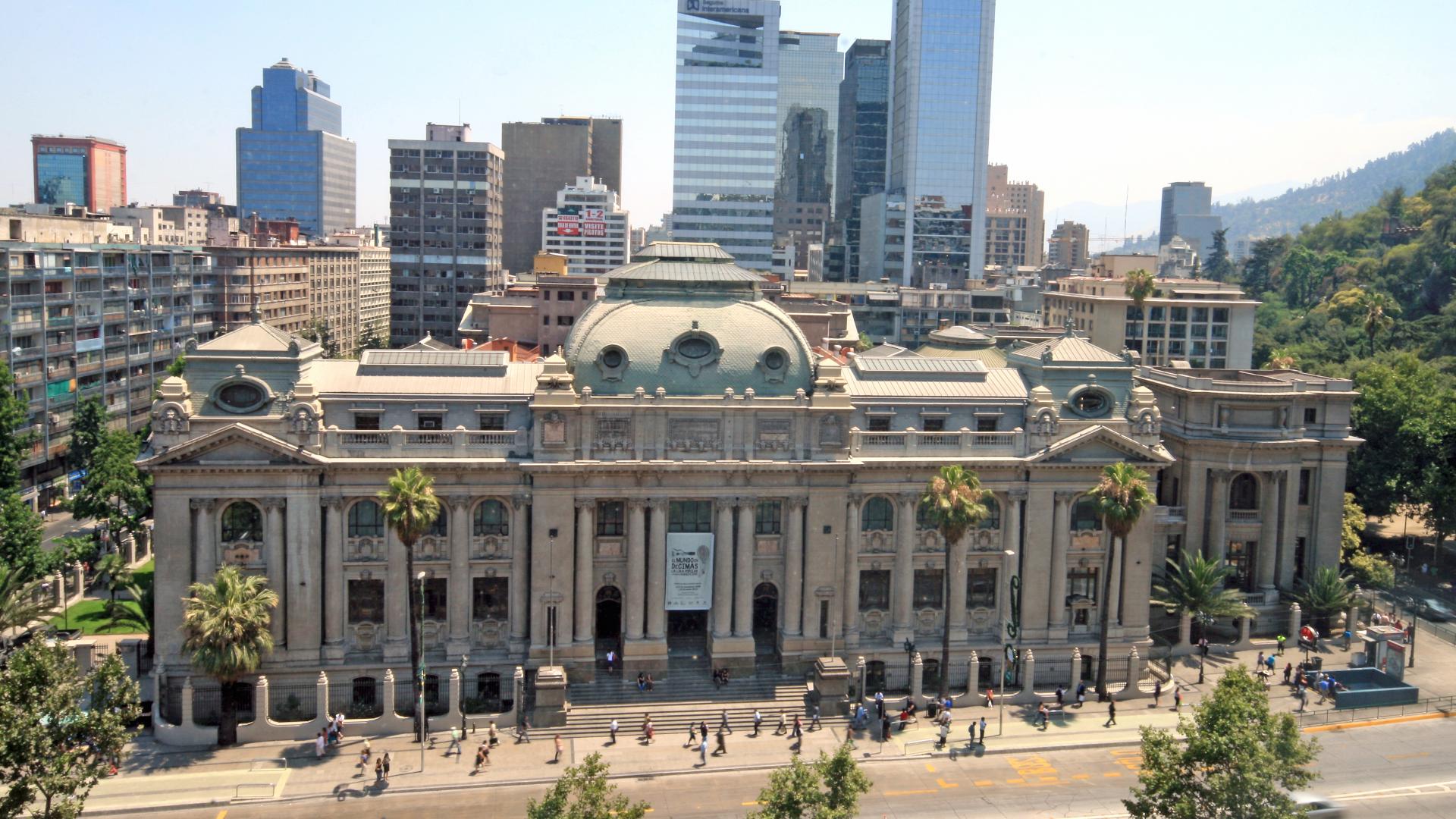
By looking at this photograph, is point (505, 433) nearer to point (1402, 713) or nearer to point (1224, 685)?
point (1224, 685)

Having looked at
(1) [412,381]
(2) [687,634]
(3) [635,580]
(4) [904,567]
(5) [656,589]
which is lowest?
(2) [687,634]

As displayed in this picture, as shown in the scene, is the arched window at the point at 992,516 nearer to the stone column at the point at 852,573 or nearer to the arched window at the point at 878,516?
the arched window at the point at 878,516

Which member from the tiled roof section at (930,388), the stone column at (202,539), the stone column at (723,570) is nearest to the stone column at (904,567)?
the tiled roof section at (930,388)

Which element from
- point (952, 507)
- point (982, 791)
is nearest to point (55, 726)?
point (982, 791)

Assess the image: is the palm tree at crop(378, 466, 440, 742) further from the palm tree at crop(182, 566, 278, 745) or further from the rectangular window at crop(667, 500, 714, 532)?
the rectangular window at crop(667, 500, 714, 532)

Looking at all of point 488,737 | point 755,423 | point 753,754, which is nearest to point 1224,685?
point 753,754

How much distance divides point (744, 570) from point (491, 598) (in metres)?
14.5

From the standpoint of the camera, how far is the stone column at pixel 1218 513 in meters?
83.6

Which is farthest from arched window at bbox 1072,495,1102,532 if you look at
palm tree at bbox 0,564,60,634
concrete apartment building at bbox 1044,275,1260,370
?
concrete apartment building at bbox 1044,275,1260,370

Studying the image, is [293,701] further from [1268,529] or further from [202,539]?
A: [1268,529]

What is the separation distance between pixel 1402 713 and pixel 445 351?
59.4 m

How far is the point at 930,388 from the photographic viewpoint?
74188mm

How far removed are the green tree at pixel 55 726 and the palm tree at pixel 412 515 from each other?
17.8 m

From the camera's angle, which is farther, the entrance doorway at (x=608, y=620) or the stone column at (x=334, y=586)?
the entrance doorway at (x=608, y=620)
